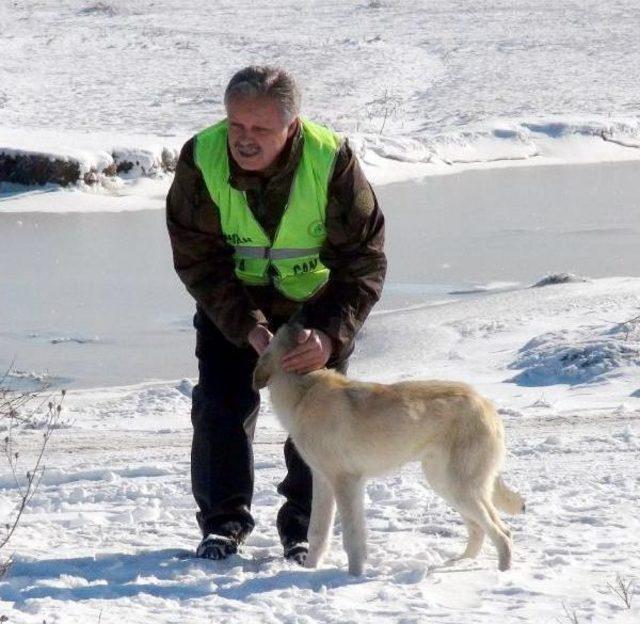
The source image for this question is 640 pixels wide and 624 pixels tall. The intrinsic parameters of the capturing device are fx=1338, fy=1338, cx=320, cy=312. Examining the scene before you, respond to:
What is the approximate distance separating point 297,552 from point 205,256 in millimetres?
1199

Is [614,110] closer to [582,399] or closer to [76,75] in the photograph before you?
[76,75]

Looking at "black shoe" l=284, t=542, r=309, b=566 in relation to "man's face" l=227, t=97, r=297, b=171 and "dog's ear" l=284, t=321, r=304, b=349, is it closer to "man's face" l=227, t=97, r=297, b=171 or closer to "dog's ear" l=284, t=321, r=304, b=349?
"dog's ear" l=284, t=321, r=304, b=349

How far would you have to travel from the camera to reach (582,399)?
30.8 feet

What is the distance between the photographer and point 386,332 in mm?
12078

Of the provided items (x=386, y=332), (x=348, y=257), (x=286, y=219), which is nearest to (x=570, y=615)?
(x=348, y=257)

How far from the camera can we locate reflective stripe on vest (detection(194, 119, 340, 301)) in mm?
4879

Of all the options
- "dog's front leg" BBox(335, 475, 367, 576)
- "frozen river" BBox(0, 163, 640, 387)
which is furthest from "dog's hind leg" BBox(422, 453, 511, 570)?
"frozen river" BBox(0, 163, 640, 387)

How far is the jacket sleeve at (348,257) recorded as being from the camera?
16.1ft

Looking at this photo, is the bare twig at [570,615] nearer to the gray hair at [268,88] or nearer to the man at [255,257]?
the man at [255,257]

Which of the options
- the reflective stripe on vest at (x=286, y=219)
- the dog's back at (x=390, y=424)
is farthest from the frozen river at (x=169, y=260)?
the dog's back at (x=390, y=424)

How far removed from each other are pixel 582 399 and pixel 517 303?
3.72m

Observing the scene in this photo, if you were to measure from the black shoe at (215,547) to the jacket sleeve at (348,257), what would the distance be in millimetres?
814

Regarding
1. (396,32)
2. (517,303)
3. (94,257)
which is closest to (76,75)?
(396,32)

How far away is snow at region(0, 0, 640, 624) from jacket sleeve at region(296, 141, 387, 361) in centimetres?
93
